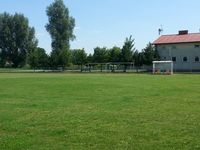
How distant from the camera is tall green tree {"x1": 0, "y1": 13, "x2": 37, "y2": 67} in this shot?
122 m

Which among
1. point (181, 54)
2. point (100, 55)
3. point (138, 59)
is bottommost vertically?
point (138, 59)

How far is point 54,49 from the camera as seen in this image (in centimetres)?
10781

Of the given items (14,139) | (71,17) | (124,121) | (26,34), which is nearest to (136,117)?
(124,121)

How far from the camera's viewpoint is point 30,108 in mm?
17094

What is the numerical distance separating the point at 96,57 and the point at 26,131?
100596 millimetres

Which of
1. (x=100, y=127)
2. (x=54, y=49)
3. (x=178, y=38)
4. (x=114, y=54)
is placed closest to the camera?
(x=100, y=127)

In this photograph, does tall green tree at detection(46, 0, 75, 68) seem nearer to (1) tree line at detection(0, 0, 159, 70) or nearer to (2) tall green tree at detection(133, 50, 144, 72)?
(1) tree line at detection(0, 0, 159, 70)

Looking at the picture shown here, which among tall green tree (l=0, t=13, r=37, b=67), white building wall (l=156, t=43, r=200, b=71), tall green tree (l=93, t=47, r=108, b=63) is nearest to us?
white building wall (l=156, t=43, r=200, b=71)

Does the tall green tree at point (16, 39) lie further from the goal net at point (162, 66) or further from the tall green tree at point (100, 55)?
the goal net at point (162, 66)

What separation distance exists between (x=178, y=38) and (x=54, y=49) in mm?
30754

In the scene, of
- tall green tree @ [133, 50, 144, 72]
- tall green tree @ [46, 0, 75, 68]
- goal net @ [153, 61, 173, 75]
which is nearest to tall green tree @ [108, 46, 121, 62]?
tall green tree @ [133, 50, 144, 72]

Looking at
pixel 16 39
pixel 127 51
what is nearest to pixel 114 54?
pixel 127 51

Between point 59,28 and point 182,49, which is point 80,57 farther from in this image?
point 182,49

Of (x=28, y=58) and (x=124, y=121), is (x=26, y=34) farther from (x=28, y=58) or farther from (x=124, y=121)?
(x=124, y=121)
